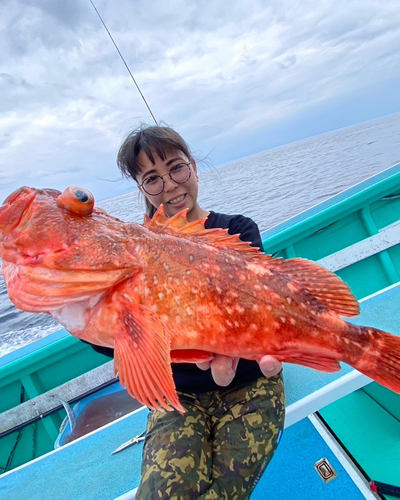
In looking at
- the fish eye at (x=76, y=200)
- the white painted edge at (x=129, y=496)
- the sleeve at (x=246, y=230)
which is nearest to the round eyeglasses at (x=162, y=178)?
the sleeve at (x=246, y=230)

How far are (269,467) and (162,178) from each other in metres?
2.73

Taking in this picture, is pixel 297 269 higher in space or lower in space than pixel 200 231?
lower

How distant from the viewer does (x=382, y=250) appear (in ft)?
17.2

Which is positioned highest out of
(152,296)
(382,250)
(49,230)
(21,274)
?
(49,230)

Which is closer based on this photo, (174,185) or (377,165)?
(174,185)

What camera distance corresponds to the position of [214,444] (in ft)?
7.27

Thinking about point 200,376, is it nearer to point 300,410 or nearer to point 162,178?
point 300,410

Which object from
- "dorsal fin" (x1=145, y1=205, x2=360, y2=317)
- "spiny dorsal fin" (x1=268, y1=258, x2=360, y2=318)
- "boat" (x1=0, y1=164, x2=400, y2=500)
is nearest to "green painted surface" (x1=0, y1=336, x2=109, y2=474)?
"boat" (x1=0, y1=164, x2=400, y2=500)

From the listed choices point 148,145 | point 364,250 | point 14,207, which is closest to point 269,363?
point 14,207

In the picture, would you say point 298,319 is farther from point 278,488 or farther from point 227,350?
point 278,488

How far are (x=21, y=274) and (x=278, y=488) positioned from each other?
2570mm

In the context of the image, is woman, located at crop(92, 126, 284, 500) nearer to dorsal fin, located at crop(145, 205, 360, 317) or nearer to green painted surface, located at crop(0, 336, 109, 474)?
dorsal fin, located at crop(145, 205, 360, 317)

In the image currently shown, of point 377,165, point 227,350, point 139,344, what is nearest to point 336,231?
point 227,350

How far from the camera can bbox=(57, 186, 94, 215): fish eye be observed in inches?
68.8
